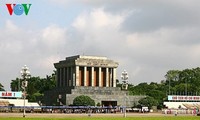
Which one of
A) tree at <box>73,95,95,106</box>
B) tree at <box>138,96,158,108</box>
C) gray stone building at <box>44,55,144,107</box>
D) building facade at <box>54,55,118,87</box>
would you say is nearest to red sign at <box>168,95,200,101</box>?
gray stone building at <box>44,55,144,107</box>

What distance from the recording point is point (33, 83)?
447ft

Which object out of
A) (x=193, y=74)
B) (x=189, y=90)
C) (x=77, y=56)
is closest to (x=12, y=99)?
(x=77, y=56)

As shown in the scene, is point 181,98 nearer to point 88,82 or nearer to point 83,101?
point 88,82

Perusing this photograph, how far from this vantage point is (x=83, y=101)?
3423 inches

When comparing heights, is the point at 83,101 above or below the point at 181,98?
below

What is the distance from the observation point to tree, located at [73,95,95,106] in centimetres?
8675

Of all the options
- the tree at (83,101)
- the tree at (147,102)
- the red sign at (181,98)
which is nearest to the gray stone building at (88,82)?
the tree at (147,102)

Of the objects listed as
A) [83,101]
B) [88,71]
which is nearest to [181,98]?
[88,71]

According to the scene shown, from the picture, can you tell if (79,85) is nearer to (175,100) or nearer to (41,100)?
(41,100)

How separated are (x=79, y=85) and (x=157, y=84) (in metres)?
44.3

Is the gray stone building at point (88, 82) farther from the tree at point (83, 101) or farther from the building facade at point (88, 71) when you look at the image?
the tree at point (83, 101)

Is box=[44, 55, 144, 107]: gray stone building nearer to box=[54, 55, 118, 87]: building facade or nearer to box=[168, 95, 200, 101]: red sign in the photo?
box=[54, 55, 118, 87]: building facade

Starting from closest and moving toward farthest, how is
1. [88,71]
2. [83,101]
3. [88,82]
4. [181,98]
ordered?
[83,101], [88,71], [88,82], [181,98]

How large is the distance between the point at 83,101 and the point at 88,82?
17.5 metres
